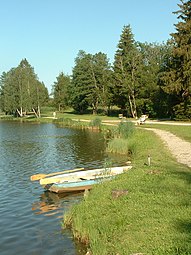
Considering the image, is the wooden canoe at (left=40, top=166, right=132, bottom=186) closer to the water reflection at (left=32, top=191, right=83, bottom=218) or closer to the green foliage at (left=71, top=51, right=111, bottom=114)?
the water reflection at (left=32, top=191, right=83, bottom=218)

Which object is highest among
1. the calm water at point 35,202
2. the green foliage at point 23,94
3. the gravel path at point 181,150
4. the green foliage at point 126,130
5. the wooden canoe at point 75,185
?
the green foliage at point 23,94

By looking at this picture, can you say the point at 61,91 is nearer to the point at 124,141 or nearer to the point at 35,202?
the point at 124,141

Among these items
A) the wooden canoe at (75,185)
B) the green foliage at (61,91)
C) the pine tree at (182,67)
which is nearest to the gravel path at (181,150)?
the wooden canoe at (75,185)

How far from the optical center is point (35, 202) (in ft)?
45.9

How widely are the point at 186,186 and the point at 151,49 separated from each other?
287ft

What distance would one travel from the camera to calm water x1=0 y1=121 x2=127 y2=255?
956cm

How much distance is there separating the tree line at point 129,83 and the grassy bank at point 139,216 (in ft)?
103

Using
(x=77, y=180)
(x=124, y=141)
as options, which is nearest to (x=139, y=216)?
(x=77, y=180)

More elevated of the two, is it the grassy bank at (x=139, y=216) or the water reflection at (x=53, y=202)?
the grassy bank at (x=139, y=216)

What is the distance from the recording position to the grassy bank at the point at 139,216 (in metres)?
7.21

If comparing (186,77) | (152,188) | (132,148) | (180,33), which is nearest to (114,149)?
(132,148)

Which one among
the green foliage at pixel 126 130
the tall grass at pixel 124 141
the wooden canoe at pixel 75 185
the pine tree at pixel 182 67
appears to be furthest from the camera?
the pine tree at pixel 182 67

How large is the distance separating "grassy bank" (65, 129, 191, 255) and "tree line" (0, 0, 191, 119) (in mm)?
31411

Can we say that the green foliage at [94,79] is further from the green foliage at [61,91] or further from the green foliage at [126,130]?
the green foliage at [126,130]
